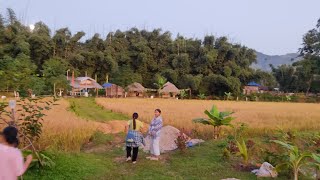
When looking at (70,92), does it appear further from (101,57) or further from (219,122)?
(219,122)

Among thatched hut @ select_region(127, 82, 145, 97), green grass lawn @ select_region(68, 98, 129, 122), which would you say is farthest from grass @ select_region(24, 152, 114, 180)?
thatched hut @ select_region(127, 82, 145, 97)

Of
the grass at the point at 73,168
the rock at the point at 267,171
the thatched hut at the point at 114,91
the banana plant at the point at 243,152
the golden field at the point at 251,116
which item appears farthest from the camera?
the thatched hut at the point at 114,91

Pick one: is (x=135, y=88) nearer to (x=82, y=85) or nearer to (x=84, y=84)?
(x=84, y=84)

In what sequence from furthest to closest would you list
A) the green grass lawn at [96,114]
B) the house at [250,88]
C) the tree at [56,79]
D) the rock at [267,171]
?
the house at [250,88] < the tree at [56,79] < the green grass lawn at [96,114] < the rock at [267,171]

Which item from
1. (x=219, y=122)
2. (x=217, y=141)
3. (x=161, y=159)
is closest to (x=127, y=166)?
(x=161, y=159)

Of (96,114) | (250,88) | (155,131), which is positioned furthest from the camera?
(250,88)

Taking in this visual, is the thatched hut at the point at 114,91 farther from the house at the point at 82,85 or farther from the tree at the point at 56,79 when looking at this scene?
the tree at the point at 56,79

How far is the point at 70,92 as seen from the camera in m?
52.1

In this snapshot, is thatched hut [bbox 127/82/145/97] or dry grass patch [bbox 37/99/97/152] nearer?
dry grass patch [bbox 37/99/97/152]

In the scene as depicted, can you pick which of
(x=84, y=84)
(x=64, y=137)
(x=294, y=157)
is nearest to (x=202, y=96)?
(x=84, y=84)

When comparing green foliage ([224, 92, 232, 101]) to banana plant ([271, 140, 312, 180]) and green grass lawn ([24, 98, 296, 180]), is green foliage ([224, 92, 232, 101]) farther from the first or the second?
banana plant ([271, 140, 312, 180])

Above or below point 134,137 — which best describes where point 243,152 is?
below

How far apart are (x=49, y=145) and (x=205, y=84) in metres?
52.9

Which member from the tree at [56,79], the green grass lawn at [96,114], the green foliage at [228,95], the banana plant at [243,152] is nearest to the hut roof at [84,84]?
the tree at [56,79]
